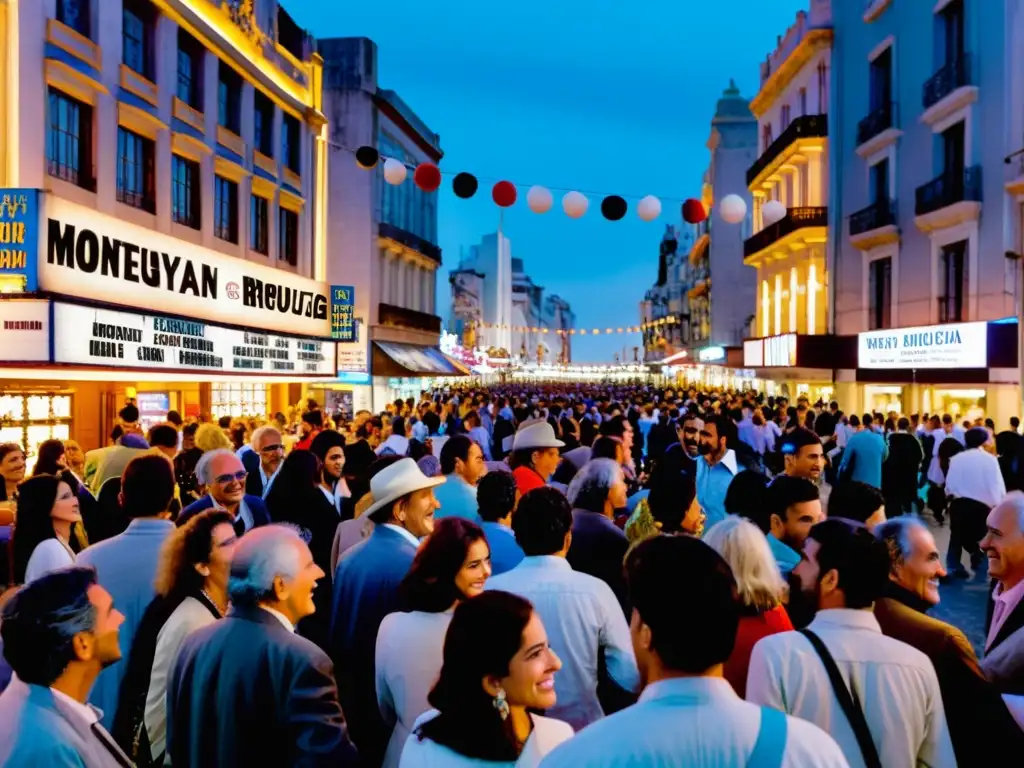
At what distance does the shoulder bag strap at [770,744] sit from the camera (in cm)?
195

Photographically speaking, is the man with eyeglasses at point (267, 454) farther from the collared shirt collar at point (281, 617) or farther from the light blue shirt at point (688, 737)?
the light blue shirt at point (688, 737)

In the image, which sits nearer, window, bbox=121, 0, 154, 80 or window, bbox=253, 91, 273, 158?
window, bbox=121, 0, 154, 80

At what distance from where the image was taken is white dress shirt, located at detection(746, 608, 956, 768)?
2.85 metres

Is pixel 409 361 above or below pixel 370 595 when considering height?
above

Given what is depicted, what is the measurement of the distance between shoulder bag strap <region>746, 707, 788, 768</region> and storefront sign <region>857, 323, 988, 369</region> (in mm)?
19783

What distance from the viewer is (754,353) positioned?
36625mm

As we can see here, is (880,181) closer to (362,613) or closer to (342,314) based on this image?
(342,314)

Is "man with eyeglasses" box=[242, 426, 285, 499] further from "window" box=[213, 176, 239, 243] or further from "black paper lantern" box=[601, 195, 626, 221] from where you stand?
"window" box=[213, 176, 239, 243]

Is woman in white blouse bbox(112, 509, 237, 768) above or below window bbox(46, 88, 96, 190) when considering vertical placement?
below

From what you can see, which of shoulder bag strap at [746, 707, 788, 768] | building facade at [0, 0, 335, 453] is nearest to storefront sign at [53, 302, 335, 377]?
building facade at [0, 0, 335, 453]

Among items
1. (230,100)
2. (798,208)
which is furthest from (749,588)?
(798,208)

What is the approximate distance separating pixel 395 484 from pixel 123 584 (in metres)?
1.36

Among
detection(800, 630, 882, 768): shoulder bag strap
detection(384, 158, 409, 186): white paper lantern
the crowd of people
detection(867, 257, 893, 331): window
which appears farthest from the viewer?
detection(867, 257, 893, 331): window

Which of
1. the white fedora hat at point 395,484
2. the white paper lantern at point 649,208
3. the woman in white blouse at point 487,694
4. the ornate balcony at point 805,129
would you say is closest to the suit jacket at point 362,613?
the white fedora hat at point 395,484
